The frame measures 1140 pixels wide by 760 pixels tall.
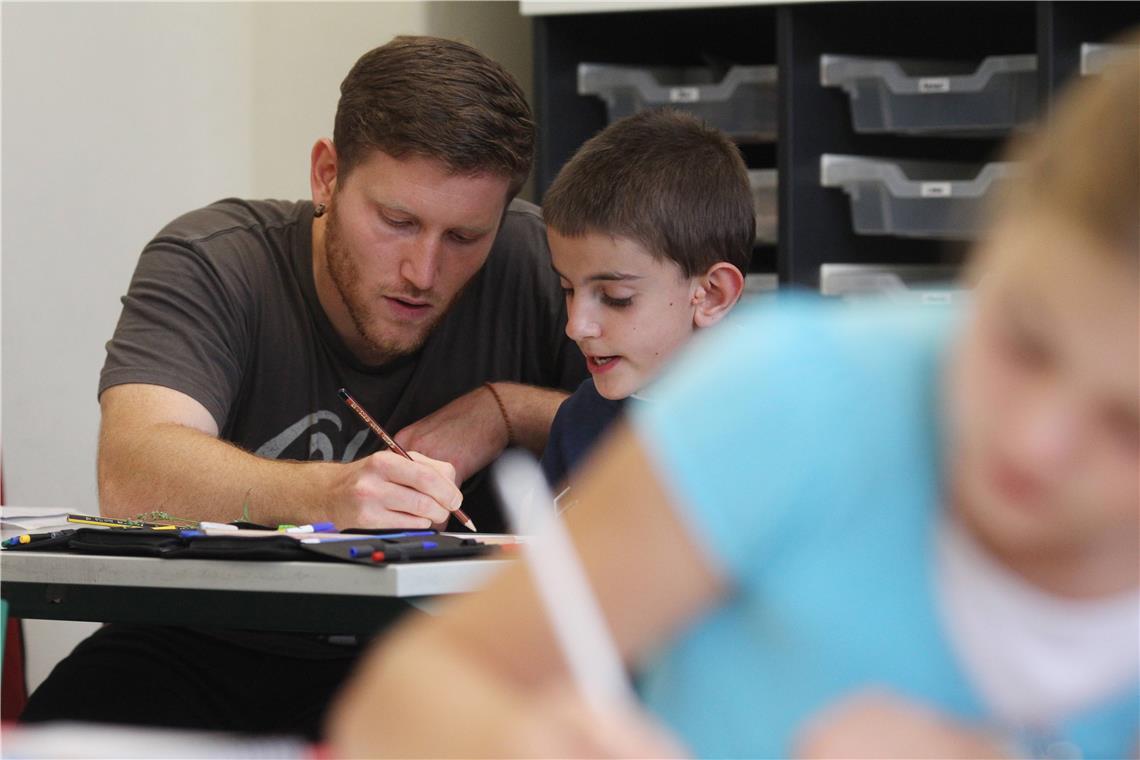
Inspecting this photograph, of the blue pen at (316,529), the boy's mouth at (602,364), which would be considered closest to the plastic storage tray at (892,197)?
the boy's mouth at (602,364)

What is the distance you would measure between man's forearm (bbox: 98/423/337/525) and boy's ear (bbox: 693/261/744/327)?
0.55 m

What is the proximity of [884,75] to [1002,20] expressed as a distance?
0.79 feet

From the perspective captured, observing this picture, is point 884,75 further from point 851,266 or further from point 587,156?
point 587,156

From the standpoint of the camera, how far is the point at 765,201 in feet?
8.18

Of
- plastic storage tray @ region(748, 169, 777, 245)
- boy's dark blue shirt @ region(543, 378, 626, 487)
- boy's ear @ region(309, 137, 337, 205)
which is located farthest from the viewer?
plastic storage tray @ region(748, 169, 777, 245)

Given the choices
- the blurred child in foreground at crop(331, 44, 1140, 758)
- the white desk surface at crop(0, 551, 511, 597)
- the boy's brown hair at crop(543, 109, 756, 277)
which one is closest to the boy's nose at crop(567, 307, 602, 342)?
the boy's brown hair at crop(543, 109, 756, 277)

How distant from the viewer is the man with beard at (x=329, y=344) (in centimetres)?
165

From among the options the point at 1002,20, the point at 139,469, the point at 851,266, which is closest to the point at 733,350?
the point at 139,469

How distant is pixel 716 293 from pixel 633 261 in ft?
0.47

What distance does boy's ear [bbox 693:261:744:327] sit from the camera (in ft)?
6.10

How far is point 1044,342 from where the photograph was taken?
0.51 meters

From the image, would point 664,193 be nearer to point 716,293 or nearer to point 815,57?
point 716,293

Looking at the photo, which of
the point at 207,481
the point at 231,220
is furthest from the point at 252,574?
the point at 231,220

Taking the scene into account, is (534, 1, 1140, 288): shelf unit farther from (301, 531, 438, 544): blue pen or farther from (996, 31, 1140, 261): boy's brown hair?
(996, 31, 1140, 261): boy's brown hair
